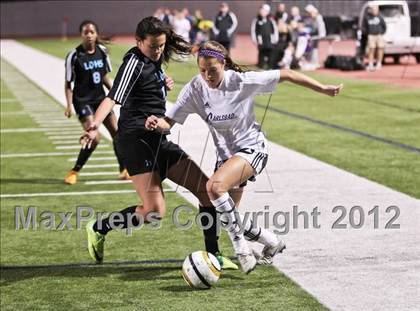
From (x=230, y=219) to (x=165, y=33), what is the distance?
156 centimetres

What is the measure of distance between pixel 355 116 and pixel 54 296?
13552 millimetres

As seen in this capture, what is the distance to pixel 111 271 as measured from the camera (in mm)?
8602

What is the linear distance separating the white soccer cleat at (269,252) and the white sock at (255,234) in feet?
0.11

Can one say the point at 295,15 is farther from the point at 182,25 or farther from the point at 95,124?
the point at 95,124

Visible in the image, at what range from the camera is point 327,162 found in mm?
14203

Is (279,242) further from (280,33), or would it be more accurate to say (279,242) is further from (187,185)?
(280,33)

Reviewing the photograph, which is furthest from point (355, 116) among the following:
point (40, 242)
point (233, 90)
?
point (233, 90)

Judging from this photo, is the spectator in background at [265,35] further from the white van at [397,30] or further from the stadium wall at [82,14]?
the stadium wall at [82,14]

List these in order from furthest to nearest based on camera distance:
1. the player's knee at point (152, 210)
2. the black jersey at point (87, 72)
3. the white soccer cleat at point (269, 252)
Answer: the black jersey at point (87, 72)
the player's knee at point (152, 210)
the white soccer cleat at point (269, 252)

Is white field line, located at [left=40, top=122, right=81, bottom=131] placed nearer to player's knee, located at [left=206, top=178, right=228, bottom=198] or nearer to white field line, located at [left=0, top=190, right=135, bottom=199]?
white field line, located at [left=0, top=190, right=135, bottom=199]

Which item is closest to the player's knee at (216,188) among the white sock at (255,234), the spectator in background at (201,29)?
the white sock at (255,234)

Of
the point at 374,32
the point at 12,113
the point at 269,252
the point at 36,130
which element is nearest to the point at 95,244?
the point at 269,252

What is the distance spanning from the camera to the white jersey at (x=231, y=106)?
7797 mm

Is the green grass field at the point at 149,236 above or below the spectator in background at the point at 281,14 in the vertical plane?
above
